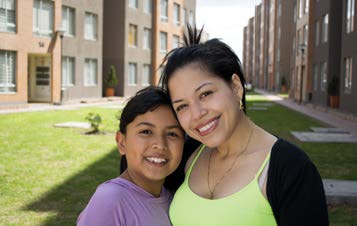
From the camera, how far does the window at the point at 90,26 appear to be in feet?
113

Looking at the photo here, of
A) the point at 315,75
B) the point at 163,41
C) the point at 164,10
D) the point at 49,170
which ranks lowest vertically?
the point at 49,170

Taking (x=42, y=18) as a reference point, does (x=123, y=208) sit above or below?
below

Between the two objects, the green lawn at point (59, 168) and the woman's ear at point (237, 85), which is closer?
the woman's ear at point (237, 85)

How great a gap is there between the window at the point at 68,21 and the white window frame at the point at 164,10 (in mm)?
15551

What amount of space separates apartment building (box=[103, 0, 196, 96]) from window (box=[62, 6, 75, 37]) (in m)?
6.56

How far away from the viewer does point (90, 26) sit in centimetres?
3503

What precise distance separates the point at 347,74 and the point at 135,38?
20787 mm

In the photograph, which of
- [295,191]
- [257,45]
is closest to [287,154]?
[295,191]

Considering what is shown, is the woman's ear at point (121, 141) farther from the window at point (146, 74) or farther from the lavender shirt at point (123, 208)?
the window at point (146, 74)

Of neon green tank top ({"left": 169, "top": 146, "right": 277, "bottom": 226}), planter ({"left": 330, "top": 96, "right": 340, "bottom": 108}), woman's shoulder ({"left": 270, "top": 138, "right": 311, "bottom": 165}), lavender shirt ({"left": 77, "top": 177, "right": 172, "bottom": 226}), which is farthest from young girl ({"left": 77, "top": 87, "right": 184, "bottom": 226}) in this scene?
planter ({"left": 330, "top": 96, "right": 340, "bottom": 108})

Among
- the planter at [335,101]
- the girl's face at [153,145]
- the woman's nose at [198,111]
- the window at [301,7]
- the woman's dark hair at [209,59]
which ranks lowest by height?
the planter at [335,101]

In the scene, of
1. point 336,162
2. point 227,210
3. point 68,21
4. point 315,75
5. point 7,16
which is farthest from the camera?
point 315,75

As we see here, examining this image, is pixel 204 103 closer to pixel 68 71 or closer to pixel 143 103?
pixel 143 103

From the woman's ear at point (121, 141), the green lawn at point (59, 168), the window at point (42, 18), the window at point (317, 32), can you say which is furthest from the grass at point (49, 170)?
the window at point (317, 32)
